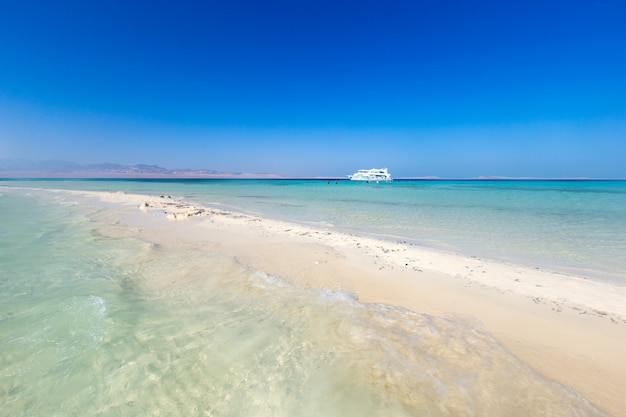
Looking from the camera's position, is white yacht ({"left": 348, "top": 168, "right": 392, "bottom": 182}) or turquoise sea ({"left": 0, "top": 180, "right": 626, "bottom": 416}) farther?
white yacht ({"left": 348, "top": 168, "right": 392, "bottom": 182})

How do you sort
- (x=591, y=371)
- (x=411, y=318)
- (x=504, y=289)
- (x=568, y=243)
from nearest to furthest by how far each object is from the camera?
(x=591, y=371), (x=411, y=318), (x=504, y=289), (x=568, y=243)

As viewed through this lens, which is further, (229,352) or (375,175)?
(375,175)

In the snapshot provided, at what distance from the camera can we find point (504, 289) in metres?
6.59

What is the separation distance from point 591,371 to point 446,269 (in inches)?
160

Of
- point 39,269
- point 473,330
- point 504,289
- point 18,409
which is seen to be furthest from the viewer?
point 39,269

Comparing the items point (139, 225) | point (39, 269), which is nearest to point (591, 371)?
point (39, 269)

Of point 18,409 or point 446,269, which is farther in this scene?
point 446,269

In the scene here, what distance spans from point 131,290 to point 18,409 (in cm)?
322

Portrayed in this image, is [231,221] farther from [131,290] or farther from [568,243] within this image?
[568,243]

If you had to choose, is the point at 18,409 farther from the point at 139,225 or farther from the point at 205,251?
the point at 139,225

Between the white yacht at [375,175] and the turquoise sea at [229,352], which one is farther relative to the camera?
the white yacht at [375,175]

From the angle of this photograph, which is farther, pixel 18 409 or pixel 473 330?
pixel 473 330

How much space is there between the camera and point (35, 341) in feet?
13.8

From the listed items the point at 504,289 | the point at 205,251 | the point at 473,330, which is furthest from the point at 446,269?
the point at 205,251
